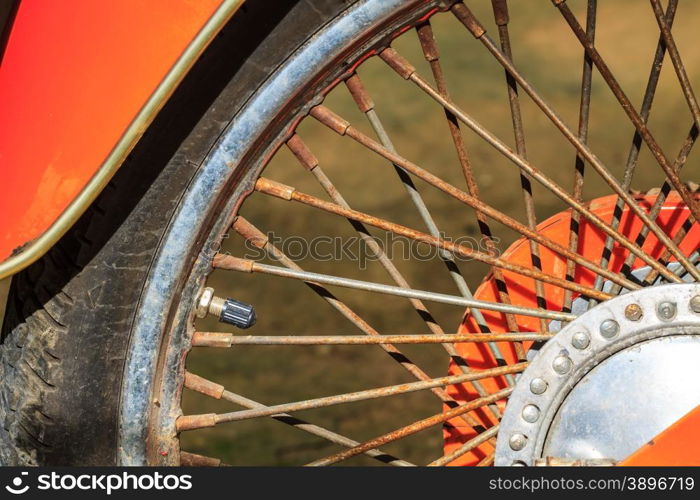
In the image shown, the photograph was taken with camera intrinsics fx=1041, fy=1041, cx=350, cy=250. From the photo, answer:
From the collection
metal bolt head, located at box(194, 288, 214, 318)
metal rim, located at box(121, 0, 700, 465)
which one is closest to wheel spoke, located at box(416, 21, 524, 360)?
metal rim, located at box(121, 0, 700, 465)

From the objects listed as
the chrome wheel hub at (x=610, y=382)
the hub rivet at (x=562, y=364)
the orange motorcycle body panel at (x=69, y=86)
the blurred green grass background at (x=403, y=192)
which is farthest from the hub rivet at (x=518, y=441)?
the blurred green grass background at (x=403, y=192)

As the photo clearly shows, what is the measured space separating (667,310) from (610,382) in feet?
0.42

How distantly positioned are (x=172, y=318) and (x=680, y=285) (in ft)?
2.32

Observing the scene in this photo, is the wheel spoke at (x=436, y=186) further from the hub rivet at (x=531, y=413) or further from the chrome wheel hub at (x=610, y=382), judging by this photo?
the hub rivet at (x=531, y=413)

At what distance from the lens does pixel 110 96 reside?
4.23 ft

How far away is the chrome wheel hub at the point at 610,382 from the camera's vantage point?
142cm

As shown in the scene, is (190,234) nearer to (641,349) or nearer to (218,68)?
(218,68)

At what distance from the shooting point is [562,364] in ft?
4.76

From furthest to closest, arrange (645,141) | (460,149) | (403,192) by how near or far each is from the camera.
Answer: (403,192), (460,149), (645,141)

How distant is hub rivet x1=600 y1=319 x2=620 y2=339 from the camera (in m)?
1.43

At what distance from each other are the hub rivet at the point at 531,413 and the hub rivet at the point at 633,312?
0.18 metres

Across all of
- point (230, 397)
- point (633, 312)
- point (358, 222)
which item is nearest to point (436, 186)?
point (358, 222)

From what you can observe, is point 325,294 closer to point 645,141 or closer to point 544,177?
point 544,177

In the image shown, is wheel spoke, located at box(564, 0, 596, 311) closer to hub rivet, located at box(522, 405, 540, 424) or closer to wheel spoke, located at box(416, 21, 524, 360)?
wheel spoke, located at box(416, 21, 524, 360)
